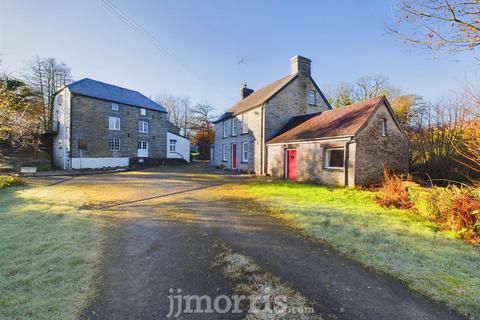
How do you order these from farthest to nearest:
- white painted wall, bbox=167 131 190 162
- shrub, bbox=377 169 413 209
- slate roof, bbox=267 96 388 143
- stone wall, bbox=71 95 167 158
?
1. white painted wall, bbox=167 131 190 162
2. stone wall, bbox=71 95 167 158
3. slate roof, bbox=267 96 388 143
4. shrub, bbox=377 169 413 209

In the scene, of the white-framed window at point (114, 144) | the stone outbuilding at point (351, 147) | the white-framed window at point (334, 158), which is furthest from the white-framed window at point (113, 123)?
the white-framed window at point (334, 158)

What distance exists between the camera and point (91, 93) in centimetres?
2453

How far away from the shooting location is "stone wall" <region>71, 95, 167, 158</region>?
2331 cm

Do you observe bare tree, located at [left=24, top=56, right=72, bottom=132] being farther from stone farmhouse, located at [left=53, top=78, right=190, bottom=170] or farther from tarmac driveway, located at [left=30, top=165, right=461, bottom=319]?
tarmac driveway, located at [left=30, top=165, right=461, bottom=319]

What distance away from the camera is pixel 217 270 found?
3889mm

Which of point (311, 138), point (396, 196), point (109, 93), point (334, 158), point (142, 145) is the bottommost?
point (396, 196)

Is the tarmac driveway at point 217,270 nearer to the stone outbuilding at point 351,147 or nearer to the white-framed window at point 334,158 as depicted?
the stone outbuilding at point 351,147

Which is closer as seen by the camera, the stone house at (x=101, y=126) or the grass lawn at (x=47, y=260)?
the grass lawn at (x=47, y=260)

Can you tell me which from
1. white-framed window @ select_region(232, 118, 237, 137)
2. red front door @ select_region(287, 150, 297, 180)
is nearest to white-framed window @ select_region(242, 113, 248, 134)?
white-framed window @ select_region(232, 118, 237, 137)

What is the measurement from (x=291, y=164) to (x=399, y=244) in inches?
450

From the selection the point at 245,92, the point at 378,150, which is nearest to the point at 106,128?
the point at 245,92

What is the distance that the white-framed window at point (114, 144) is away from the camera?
84.9ft

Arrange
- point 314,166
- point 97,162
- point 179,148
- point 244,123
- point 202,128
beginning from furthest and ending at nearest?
point 202,128, point 179,148, point 97,162, point 244,123, point 314,166

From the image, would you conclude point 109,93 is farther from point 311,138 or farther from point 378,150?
point 378,150
